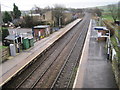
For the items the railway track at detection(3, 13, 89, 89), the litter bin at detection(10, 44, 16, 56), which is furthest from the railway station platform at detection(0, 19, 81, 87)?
the litter bin at detection(10, 44, 16, 56)

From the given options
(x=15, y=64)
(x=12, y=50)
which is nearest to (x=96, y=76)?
(x=15, y=64)

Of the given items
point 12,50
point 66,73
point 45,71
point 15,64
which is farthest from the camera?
point 12,50

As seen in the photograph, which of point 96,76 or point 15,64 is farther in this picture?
point 15,64

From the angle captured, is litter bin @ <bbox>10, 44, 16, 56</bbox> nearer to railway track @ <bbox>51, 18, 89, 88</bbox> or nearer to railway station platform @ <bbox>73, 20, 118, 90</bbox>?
railway track @ <bbox>51, 18, 89, 88</bbox>

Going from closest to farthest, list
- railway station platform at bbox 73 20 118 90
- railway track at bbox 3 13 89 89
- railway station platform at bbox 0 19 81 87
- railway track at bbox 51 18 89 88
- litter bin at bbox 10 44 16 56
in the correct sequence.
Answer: railway station platform at bbox 73 20 118 90 < railway track at bbox 51 18 89 88 < railway track at bbox 3 13 89 89 < railway station platform at bbox 0 19 81 87 < litter bin at bbox 10 44 16 56

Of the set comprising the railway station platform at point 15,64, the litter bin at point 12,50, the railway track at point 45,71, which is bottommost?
the railway track at point 45,71

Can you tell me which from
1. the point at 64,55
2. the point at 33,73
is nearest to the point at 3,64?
the point at 33,73

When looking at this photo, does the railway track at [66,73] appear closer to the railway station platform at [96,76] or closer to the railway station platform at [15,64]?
the railway station platform at [96,76]

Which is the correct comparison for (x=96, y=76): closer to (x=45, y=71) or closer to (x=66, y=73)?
(x=66, y=73)

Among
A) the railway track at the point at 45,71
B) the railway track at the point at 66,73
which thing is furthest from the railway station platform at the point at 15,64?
the railway track at the point at 66,73

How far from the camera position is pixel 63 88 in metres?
9.64

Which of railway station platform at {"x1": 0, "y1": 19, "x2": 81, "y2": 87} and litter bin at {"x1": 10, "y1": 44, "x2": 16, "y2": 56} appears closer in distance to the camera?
railway station platform at {"x1": 0, "y1": 19, "x2": 81, "y2": 87}

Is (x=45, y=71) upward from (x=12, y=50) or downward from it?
downward

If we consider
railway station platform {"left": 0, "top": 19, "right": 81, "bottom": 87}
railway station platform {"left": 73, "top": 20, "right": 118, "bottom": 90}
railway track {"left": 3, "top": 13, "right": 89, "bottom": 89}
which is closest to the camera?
railway station platform {"left": 73, "top": 20, "right": 118, "bottom": 90}
